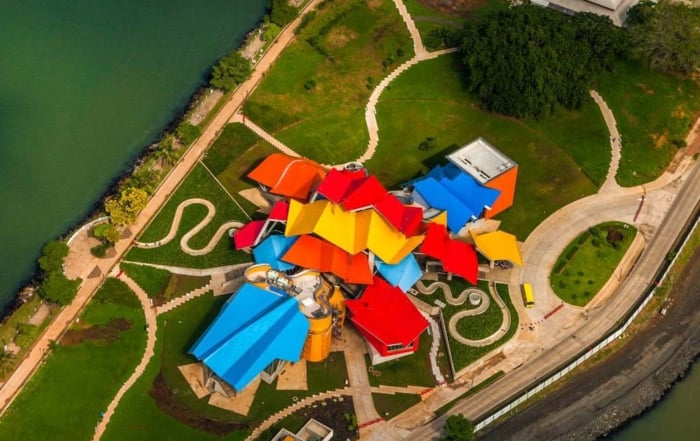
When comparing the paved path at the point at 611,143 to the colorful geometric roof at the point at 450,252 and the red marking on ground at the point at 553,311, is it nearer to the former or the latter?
the red marking on ground at the point at 553,311

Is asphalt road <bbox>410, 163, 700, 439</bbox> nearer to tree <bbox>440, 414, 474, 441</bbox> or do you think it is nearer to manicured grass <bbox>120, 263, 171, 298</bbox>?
tree <bbox>440, 414, 474, 441</bbox>

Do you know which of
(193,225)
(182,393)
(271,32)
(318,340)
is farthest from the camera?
(271,32)

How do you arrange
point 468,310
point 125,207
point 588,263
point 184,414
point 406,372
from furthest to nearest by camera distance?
point 588,263 → point 125,207 → point 468,310 → point 406,372 → point 184,414

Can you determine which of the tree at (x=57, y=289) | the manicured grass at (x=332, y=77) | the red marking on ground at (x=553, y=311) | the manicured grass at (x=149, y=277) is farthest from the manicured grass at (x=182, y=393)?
the manicured grass at (x=332, y=77)

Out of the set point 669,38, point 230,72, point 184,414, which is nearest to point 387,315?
point 184,414

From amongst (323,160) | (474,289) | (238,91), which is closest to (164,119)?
(238,91)

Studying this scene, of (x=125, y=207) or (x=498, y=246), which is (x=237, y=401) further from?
(x=498, y=246)

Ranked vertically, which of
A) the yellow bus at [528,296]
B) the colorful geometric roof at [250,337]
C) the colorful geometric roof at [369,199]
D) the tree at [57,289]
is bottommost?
the tree at [57,289]
